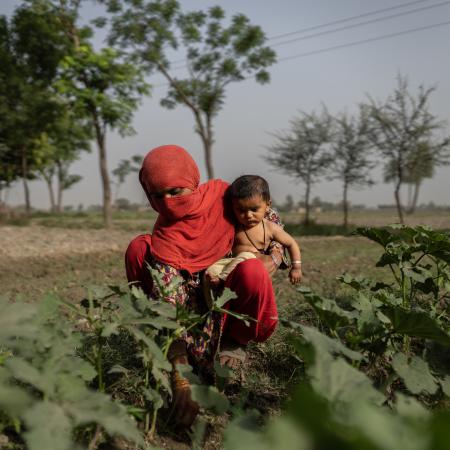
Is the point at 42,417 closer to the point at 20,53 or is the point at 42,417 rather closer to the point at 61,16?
the point at 61,16

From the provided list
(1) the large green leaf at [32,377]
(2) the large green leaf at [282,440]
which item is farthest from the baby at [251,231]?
(2) the large green leaf at [282,440]

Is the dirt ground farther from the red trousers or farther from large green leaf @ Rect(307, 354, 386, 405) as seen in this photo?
large green leaf @ Rect(307, 354, 386, 405)

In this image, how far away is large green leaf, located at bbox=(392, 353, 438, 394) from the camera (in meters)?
1.48

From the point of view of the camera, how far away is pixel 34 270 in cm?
689

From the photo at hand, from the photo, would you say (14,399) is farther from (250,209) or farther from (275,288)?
(275,288)

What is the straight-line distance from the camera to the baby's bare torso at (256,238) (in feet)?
8.16

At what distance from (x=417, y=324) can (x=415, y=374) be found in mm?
148

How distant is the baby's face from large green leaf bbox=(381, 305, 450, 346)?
89 cm

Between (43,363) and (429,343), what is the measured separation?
1405mm

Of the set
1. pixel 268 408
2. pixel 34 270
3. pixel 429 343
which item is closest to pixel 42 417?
pixel 268 408

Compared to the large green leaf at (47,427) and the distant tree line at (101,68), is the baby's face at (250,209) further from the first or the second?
the distant tree line at (101,68)

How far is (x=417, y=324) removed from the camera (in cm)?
153

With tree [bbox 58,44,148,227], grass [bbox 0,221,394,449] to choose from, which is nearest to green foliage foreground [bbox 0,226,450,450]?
grass [bbox 0,221,394,449]

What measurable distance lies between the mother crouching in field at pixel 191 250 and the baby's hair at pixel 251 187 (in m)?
0.18
